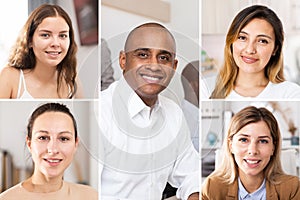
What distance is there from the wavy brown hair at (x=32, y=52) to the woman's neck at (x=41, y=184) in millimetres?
288

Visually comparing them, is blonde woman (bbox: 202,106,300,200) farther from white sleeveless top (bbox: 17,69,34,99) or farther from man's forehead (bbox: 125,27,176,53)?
white sleeveless top (bbox: 17,69,34,99)

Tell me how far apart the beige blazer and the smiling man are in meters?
0.04

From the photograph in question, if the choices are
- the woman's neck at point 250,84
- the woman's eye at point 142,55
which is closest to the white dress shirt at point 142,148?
the woman's eye at point 142,55

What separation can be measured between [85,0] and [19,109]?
42 centimetres

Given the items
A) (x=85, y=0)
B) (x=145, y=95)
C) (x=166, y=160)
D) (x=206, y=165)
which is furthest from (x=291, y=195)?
(x=85, y=0)

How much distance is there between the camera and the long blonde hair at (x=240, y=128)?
1.99m

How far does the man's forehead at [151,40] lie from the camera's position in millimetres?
1981

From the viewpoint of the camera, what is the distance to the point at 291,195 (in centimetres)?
201

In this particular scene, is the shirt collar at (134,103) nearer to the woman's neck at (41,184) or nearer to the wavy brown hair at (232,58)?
the wavy brown hair at (232,58)

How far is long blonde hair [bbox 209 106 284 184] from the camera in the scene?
1.99m

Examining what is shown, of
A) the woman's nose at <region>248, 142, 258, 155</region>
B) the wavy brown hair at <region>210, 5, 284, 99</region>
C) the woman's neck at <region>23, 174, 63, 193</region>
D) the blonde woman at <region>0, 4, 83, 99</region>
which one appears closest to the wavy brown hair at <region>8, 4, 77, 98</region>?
the blonde woman at <region>0, 4, 83, 99</region>

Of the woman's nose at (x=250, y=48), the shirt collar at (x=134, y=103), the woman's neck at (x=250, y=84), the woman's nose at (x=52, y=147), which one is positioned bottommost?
the woman's nose at (x=52, y=147)

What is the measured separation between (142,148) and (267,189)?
1.44 feet

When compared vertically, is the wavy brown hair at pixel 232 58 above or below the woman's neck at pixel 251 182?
above
